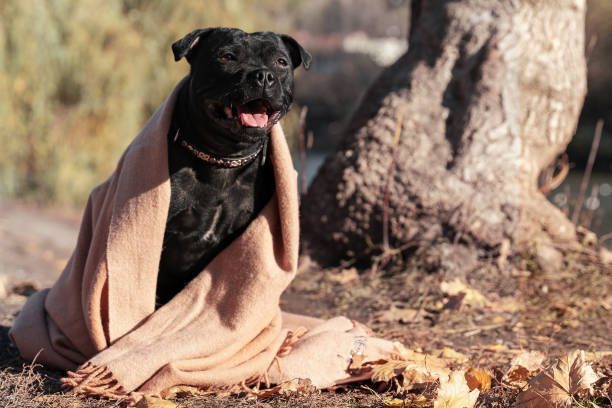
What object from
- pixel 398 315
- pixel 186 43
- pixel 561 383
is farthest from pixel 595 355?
pixel 186 43

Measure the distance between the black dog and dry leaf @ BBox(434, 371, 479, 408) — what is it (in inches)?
47.2

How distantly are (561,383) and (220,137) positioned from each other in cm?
162

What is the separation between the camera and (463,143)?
417cm

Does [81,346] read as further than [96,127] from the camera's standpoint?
No

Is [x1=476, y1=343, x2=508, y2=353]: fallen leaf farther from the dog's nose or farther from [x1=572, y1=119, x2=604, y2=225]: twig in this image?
[x1=572, y1=119, x2=604, y2=225]: twig

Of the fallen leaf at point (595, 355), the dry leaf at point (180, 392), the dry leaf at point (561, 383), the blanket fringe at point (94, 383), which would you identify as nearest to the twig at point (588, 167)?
the fallen leaf at point (595, 355)

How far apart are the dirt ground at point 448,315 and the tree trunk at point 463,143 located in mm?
195

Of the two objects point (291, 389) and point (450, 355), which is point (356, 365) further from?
point (450, 355)

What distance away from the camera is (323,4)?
28281 mm

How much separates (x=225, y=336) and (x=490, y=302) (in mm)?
1800

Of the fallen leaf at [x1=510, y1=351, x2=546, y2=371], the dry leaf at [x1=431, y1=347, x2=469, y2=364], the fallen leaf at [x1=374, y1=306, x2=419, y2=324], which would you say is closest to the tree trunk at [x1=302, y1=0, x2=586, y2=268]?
the fallen leaf at [x1=374, y1=306, x2=419, y2=324]

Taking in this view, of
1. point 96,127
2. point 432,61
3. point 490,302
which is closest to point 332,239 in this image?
point 490,302

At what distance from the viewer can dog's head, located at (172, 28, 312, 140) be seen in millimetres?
2465

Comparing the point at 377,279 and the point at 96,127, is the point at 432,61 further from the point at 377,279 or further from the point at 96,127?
the point at 96,127
